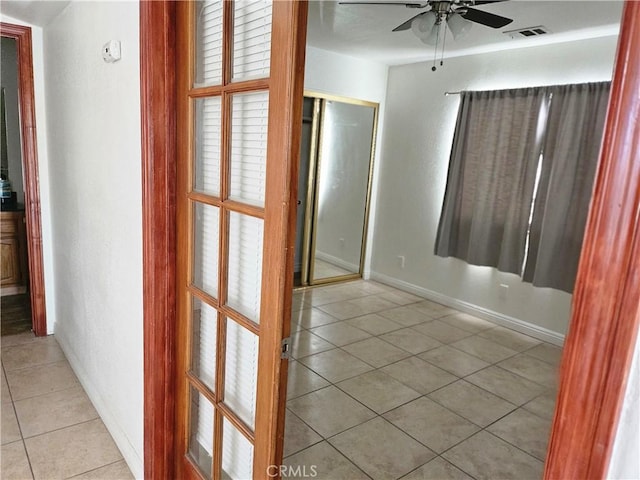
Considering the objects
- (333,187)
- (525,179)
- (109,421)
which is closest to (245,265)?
(109,421)

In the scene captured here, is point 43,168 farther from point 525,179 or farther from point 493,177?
point 525,179

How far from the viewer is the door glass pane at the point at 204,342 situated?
5.14 ft

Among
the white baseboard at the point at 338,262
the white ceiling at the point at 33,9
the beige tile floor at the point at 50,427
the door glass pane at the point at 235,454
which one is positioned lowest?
the beige tile floor at the point at 50,427

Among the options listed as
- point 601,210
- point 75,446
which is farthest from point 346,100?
point 601,210

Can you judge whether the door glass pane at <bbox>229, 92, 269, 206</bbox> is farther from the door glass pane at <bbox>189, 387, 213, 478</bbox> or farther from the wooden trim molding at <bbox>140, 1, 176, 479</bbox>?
the door glass pane at <bbox>189, 387, 213, 478</bbox>

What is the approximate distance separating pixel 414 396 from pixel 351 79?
3.36 meters

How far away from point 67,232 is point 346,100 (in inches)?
123

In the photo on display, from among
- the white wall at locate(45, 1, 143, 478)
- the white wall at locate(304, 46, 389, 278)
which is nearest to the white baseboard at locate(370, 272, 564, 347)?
the white wall at locate(304, 46, 389, 278)

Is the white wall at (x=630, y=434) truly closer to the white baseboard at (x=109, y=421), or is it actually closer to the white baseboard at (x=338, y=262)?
the white baseboard at (x=109, y=421)

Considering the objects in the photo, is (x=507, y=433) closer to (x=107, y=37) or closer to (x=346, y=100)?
(x=107, y=37)

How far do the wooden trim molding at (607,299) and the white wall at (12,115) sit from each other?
4744 millimetres

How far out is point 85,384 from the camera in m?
2.65

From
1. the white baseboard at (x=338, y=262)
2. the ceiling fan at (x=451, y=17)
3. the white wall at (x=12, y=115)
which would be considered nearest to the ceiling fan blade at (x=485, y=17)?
the ceiling fan at (x=451, y=17)

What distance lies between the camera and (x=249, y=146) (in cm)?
130
